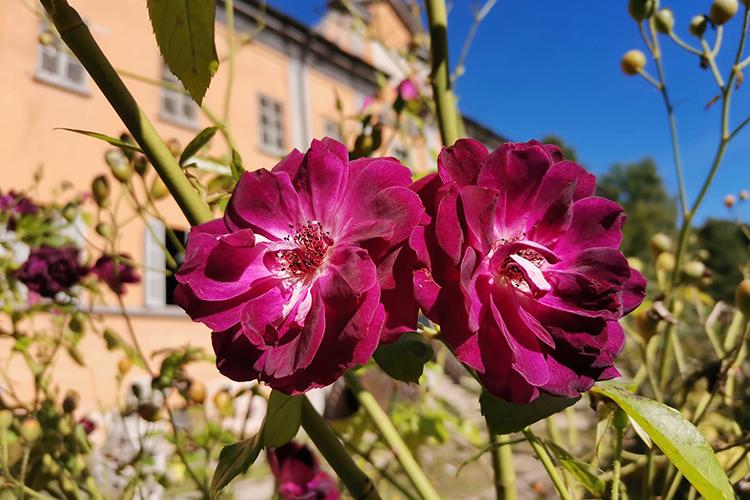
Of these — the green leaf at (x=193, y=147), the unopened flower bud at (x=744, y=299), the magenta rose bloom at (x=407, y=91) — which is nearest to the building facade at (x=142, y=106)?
the magenta rose bloom at (x=407, y=91)

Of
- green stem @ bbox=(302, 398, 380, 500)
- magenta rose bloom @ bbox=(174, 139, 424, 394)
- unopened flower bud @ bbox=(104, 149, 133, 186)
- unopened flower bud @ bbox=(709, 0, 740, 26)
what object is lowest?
green stem @ bbox=(302, 398, 380, 500)

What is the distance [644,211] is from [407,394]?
23097mm

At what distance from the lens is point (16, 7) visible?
488 centimetres

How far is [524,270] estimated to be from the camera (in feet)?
1.02

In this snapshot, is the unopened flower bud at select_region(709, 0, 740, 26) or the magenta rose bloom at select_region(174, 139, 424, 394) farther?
the unopened flower bud at select_region(709, 0, 740, 26)

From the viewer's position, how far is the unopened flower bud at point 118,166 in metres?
0.73

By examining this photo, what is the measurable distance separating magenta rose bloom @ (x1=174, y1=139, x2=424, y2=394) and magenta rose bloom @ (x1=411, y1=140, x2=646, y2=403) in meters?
0.02

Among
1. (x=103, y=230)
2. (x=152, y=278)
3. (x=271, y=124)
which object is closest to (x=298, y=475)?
(x=103, y=230)

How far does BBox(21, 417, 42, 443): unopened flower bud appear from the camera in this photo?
76 cm

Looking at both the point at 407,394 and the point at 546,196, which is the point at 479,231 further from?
the point at 407,394

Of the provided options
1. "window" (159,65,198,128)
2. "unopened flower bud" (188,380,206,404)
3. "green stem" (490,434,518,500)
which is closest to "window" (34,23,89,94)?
"window" (159,65,198,128)

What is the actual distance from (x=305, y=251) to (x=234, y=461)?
14cm

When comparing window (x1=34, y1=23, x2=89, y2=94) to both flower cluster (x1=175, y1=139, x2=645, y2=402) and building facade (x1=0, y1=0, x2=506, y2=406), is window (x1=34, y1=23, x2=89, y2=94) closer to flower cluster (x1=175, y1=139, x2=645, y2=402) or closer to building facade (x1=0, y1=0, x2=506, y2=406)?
building facade (x1=0, y1=0, x2=506, y2=406)

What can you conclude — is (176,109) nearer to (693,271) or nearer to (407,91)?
(407,91)
